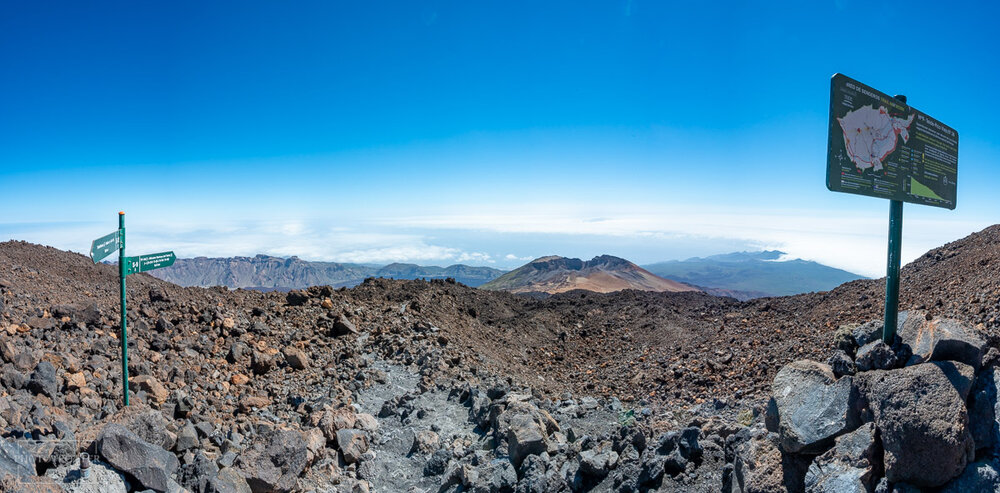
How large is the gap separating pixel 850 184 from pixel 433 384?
892cm

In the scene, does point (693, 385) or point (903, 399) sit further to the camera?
point (693, 385)

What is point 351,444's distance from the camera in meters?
8.52

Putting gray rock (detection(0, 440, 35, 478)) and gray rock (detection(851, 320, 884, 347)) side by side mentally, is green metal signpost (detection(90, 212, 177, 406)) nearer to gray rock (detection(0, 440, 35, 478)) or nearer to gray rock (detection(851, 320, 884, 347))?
gray rock (detection(0, 440, 35, 478))

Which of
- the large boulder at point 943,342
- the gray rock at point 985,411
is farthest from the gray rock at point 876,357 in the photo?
the gray rock at point 985,411

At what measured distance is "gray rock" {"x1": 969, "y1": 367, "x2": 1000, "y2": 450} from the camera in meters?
4.19

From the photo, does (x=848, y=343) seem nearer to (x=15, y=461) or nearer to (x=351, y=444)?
(x=351, y=444)

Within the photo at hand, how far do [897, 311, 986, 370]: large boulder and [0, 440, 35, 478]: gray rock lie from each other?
27.1 ft

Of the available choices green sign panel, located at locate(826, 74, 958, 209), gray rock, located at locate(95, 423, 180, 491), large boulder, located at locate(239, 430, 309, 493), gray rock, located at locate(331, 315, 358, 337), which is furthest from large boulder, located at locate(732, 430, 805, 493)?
gray rock, located at locate(331, 315, 358, 337)

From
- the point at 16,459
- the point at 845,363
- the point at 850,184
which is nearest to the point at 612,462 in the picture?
the point at 845,363

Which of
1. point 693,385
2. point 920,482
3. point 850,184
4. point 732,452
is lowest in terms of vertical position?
point 693,385

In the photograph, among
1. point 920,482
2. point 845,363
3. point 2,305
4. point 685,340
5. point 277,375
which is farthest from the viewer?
point 685,340

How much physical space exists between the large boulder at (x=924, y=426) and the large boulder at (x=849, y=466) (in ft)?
0.41

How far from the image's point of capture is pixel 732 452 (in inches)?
229

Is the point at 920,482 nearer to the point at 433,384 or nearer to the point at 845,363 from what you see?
the point at 845,363
